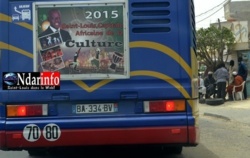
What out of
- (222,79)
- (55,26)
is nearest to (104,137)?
(55,26)

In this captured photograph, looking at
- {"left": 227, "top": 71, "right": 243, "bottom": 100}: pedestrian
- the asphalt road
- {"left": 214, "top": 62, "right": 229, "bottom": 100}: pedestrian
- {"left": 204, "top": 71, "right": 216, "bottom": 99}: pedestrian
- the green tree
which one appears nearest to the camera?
the asphalt road

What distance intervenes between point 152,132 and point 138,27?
1.40m

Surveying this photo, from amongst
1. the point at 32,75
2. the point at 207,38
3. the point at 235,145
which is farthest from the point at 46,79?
the point at 207,38

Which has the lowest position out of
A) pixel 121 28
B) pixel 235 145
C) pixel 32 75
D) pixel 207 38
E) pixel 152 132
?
pixel 235 145

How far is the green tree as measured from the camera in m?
39.8

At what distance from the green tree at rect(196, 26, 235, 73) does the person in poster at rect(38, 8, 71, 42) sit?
1312 inches

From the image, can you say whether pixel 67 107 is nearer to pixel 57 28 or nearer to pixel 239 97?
pixel 57 28

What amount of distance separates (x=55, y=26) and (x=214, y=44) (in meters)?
37.2

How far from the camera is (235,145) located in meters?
9.42

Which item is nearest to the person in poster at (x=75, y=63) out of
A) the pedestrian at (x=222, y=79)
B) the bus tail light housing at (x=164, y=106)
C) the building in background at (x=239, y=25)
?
the bus tail light housing at (x=164, y=106)

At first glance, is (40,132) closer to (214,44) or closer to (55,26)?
(55,26)

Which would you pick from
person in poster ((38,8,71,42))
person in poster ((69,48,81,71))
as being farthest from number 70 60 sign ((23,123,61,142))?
person in poster ((38,8,71,42))

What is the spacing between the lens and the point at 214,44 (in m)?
42.2

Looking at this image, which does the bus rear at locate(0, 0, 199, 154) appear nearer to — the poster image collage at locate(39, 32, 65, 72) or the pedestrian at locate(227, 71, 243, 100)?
the poster image collage at locate(39, 32, 65, 72)
